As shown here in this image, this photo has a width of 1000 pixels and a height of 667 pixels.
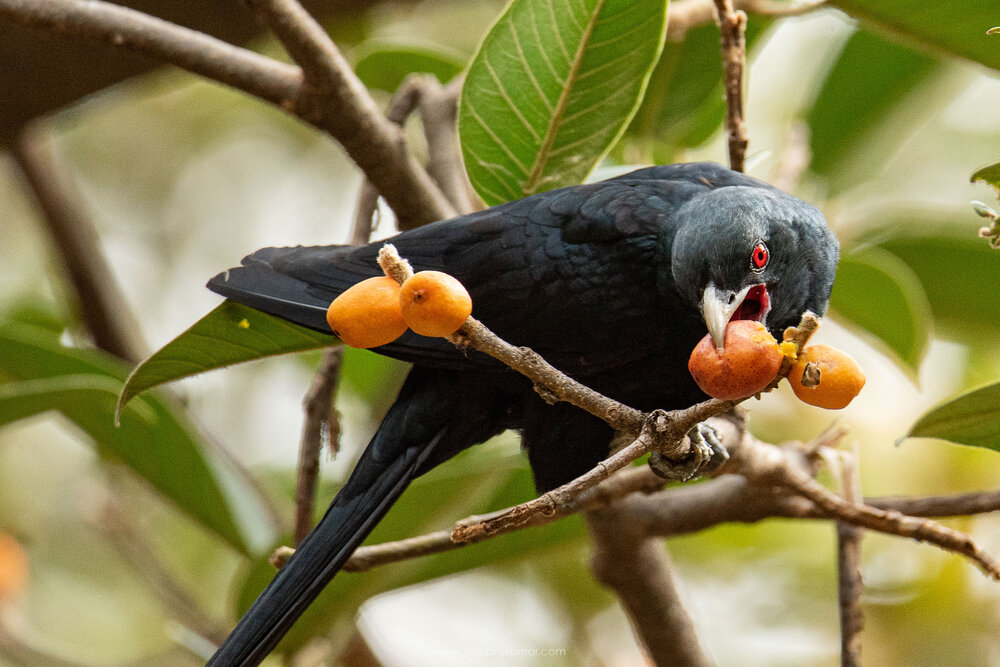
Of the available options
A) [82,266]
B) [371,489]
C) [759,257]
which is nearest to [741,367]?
[759,257]

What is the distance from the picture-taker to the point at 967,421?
159cm

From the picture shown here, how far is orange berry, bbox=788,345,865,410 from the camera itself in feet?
3.45

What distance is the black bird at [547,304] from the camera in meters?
1.72

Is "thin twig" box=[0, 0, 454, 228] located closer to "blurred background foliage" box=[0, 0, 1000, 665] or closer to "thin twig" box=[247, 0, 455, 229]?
"thin twig" box=[247, 0, 455, 229]

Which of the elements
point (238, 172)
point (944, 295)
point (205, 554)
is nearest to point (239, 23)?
point (944, 295)

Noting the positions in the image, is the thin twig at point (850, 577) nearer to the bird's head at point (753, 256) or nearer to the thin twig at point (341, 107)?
the bird's head at point (753, 256)

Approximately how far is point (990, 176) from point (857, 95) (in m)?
1.39

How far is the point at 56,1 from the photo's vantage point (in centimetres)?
192

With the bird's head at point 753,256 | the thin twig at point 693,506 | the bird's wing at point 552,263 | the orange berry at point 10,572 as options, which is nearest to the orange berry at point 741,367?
the bird's head at point 753,256

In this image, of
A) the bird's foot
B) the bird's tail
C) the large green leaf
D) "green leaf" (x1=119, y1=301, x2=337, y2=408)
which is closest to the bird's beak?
the bird's foot

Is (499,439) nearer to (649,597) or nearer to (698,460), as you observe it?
(649,597)

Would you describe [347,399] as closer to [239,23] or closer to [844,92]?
[239,23]

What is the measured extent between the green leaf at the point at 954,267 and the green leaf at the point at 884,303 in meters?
0.11

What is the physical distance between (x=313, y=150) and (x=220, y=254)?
956mm
